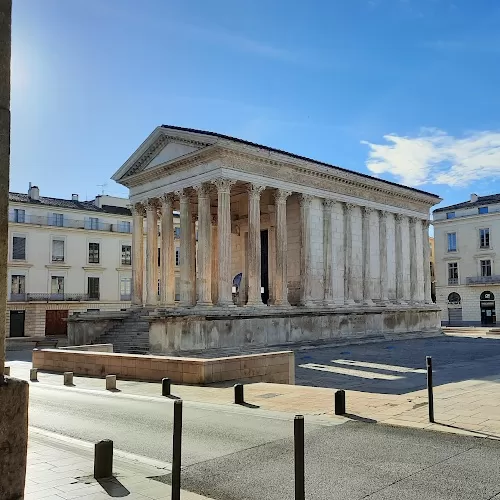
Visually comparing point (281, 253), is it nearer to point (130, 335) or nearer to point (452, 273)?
point (130, 335)

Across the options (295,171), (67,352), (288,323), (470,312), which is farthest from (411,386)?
(470,312)

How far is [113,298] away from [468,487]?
179 feet

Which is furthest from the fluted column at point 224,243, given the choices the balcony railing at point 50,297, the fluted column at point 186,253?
the balcony railing at point 50,297

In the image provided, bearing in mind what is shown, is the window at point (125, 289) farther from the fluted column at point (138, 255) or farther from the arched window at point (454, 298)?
the arched window at point (454, 298)

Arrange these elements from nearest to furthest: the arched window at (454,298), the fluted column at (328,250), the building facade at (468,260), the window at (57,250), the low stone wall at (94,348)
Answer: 1. the low stone wall at (94,348)
2. the fluted column at (328,250)
3. the window at (57,250)
4. the building facade at (468,260)
5. the arched window at (454,298)

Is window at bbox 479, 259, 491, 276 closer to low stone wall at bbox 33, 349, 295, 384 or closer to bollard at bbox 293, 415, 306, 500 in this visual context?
low stone wall at bbox 33, 349, 295, 384

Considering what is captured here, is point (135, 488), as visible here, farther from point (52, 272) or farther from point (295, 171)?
point (52, 272)

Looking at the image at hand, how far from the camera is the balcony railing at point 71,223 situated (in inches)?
2094

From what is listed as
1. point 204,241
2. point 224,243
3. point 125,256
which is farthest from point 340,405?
point 125,256

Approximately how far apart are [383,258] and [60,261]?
31.3 meters

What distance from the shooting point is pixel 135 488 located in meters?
6.81

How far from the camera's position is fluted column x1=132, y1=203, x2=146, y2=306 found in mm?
39003

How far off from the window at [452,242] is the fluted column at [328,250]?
35447 millimetres

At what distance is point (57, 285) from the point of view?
5494 centimetres
